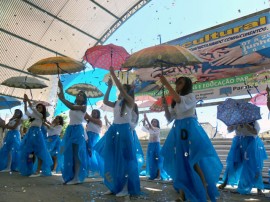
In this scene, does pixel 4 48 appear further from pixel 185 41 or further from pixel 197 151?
pixel 197 151

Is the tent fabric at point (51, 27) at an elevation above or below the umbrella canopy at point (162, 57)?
above

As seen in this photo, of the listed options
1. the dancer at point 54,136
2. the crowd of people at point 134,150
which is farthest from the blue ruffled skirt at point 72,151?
the dancer at point 54,136

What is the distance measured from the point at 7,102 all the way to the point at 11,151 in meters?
1.43

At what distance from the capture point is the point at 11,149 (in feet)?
22.9

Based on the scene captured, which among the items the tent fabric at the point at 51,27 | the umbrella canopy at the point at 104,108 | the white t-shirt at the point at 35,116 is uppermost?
the tent fabric at the point at 51,27

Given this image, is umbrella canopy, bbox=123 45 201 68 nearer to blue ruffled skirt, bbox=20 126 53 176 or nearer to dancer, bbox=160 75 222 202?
dancer, bbox=160 75 222 202

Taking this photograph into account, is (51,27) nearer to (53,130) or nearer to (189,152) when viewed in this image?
(53,130)

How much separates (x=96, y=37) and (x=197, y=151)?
43.5 feet

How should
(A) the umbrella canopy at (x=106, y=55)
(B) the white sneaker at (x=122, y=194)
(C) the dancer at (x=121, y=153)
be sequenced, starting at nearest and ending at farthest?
(B) the white sneaker at (x=122, y=194) < (C) the dancer at (x=121, y=153) < (A) the umbrella canopy at (x=106, y=55)

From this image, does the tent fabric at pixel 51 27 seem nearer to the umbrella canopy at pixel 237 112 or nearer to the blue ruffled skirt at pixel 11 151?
the blue ruffled skirt at pixel 11 151

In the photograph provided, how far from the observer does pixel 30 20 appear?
13.3 m

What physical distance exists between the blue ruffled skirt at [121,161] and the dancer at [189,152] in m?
0.63

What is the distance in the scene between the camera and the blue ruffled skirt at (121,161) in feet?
12.9

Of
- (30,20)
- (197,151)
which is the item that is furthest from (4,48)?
(197,151)
